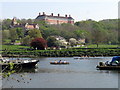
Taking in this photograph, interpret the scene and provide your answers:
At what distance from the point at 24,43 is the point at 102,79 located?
290 ft

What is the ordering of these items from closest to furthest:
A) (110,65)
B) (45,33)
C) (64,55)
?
(110,65)
(64,55)
(45,33)

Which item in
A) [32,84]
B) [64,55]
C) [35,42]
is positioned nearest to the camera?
[32,84]

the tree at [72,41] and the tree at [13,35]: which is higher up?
the tree at [13,35]

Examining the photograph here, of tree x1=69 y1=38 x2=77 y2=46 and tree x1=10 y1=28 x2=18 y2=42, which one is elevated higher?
tree x1=10 y1=28 x2=18 y2=42

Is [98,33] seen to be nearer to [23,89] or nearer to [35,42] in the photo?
[35,42]

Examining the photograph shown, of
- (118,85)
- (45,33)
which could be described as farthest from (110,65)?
(45,33)

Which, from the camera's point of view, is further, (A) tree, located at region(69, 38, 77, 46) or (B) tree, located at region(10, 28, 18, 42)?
(B) tree, located at region(10, 28, 18, 42)

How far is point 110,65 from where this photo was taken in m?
41.8

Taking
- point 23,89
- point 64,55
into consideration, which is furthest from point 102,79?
point 64,55

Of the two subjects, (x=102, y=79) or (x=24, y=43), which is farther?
(x=24, y=43)

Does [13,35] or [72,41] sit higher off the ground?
[13,35]

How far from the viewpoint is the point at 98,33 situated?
120 meters

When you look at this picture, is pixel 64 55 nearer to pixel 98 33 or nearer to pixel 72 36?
pixel 98 33

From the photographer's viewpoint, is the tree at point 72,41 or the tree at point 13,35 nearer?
the tree at point 72,41
